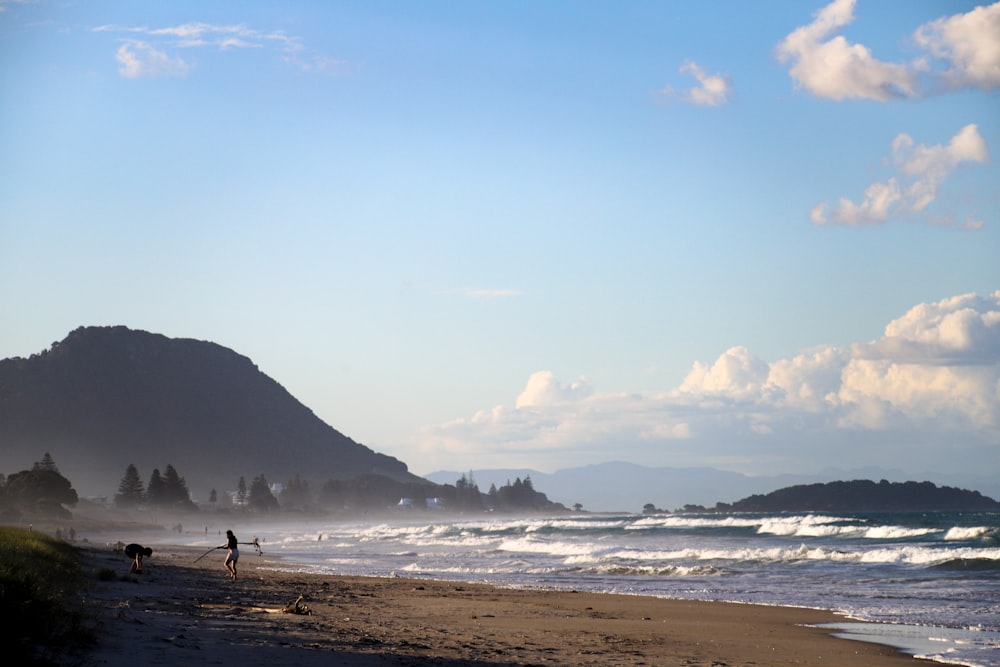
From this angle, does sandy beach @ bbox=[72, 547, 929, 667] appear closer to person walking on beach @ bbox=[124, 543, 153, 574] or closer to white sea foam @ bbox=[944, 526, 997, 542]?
person walking on beach @ bbox=[124, 543, 153, 574]

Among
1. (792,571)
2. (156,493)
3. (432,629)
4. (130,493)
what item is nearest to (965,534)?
(792,571)

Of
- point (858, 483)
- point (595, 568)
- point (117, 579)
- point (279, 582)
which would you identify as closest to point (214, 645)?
point (117, 579)

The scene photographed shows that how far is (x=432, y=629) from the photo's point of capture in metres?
18.5

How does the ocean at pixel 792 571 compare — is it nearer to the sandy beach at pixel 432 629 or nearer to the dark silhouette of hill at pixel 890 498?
the sandy beach at pixel 432 629

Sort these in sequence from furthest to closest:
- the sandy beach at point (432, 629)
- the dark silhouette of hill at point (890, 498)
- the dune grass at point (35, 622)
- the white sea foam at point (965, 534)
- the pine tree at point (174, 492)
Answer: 1. the dark silhouette of hill at point (890, 498)
2. the pine tree at point (174, 492)
3. the white sea foam at point (965, 534)
4. the sandy beach at point (432, 629)
5. the dune grass at point (35, 622)

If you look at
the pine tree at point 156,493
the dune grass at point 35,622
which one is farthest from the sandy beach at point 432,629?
the pine tree at point 156,493

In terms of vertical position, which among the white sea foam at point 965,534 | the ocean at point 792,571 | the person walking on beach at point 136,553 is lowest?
the ocean at point 792,571

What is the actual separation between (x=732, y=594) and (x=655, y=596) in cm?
240

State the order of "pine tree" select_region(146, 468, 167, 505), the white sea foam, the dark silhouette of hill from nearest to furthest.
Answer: the white sea foam < "pine tree" select_region(146, 468, 167, 505) < the dark silhouette of hill

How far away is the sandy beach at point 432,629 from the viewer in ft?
46.1

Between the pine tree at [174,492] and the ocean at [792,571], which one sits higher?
the pine tree at [174,492]

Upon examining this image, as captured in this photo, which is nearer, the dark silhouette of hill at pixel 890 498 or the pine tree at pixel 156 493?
the pine tree at pixel 156 493

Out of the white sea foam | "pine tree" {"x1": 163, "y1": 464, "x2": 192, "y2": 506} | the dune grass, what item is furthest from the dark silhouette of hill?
the dune grass

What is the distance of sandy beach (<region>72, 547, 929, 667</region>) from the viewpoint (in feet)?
46.1
